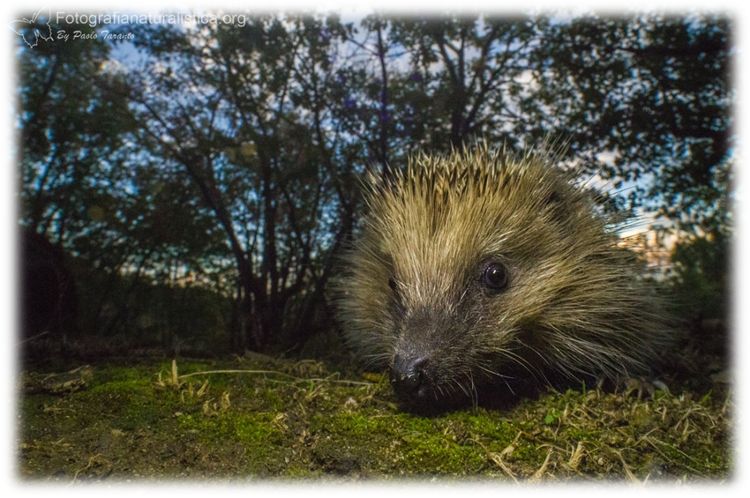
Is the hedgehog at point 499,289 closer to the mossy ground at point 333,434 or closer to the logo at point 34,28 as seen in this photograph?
the mossy ground at point 333,434

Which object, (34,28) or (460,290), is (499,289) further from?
(34,28)

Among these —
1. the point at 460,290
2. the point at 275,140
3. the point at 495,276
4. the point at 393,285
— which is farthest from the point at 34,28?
the point at 495,276

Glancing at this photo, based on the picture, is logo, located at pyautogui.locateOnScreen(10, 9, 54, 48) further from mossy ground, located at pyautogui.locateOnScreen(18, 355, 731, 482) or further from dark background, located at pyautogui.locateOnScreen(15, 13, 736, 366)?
mossy ground, located at pyautogui.locateOnScreen(18, 355, 731, 482)

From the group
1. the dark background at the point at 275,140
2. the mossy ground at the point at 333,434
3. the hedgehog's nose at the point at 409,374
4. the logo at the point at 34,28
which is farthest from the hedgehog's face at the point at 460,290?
the logo at the point at 34,28

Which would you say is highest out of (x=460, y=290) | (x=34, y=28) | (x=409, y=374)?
(x=34, y=28)

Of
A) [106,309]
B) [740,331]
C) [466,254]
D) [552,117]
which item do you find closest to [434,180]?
[466,254]

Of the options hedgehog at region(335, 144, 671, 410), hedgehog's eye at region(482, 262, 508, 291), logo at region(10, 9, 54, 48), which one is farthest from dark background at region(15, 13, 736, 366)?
hedgehog's eye at region(482, 262, 508, 291)

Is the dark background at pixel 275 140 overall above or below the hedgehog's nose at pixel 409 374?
above
